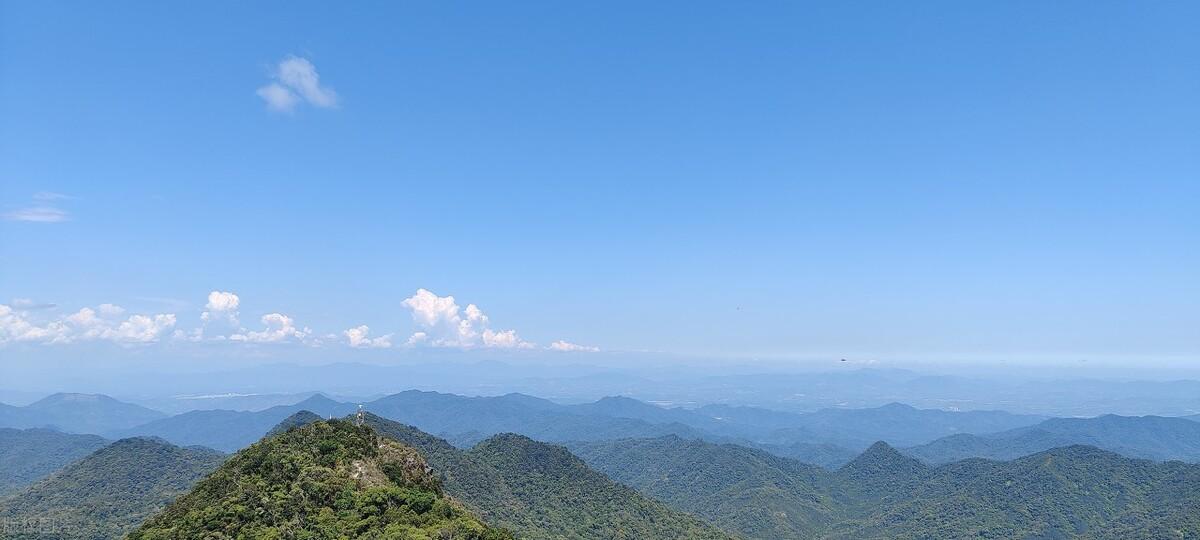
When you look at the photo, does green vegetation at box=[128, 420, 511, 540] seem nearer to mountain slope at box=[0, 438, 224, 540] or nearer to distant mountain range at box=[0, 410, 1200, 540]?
distant mountain range at box=[0, 410, 1200, 540]

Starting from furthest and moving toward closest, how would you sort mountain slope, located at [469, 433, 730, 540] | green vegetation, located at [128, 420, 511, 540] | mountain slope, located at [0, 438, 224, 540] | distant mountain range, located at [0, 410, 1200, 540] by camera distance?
mountain slope, located at [469, 433, 730, 540], mountain slope, located at [0, 438, 224, 540], distant mountain range, located at [0, 410, 1200, 540], green vegetation, located at [128, 420, 511, 540]

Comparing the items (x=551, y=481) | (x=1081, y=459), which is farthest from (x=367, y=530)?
(x=1081, y=459)

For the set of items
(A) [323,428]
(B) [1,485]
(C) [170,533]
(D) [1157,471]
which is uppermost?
(A) [323,428]

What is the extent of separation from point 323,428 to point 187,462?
113 meters

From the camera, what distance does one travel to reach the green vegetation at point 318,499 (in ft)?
134

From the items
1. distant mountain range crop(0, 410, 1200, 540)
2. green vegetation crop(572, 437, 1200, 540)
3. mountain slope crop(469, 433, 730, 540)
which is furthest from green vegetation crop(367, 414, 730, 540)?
green vegetation crop(572, 437, 1200, 540)

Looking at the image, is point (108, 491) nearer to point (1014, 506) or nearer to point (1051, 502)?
point (1014, 506)

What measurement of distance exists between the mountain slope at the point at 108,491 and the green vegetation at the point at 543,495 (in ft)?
139

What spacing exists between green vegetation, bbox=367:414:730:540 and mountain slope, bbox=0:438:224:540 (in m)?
42.3

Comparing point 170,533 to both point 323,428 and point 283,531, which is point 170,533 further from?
point 323,428

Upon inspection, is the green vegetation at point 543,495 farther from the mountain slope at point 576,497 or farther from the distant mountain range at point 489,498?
the distant mountain range at point 489,498

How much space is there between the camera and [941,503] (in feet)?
569

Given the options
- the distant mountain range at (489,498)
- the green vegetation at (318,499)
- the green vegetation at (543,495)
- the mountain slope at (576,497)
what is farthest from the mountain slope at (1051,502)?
→ the green vegetation at (318,499)

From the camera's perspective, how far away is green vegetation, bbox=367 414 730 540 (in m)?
107
